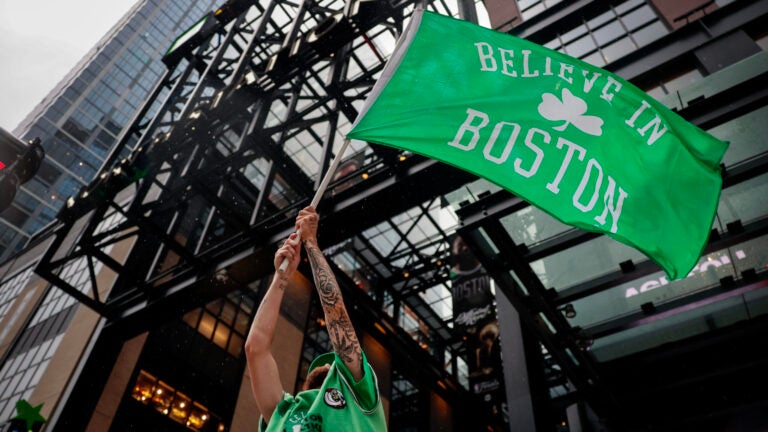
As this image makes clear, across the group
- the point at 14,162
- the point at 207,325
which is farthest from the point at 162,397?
the point at 14,162

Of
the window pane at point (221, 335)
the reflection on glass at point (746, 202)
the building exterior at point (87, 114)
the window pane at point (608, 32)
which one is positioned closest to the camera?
the reflection on glass at point (746, 202)

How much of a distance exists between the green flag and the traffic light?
4745 millimetres

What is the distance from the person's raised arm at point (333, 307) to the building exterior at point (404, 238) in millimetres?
4240

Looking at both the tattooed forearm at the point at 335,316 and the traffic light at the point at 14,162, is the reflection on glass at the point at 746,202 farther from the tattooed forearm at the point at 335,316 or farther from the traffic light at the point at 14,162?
the traffic light at the point at 14,162

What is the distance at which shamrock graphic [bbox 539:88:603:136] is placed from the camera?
355 centimetres

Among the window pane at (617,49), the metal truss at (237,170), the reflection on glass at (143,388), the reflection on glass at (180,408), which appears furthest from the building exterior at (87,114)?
the window pane at (617,49)

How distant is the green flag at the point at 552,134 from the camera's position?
324cm

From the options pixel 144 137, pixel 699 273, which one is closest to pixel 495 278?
pixel 699 273

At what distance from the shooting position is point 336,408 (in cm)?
177

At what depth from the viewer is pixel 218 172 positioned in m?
11.6

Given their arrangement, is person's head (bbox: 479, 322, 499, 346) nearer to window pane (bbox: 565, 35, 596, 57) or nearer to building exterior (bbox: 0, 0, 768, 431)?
building exterior (bbox: 0, 0, 768, 431)

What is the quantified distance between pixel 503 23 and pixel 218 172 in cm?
932

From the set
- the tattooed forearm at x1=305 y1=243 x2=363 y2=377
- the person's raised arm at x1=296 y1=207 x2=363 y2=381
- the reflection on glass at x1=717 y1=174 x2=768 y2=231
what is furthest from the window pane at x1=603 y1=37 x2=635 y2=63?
the tattooed forearm at x1=305 y1=243 x2=363 y2=377

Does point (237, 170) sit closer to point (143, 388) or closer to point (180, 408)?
point (143, 388)
